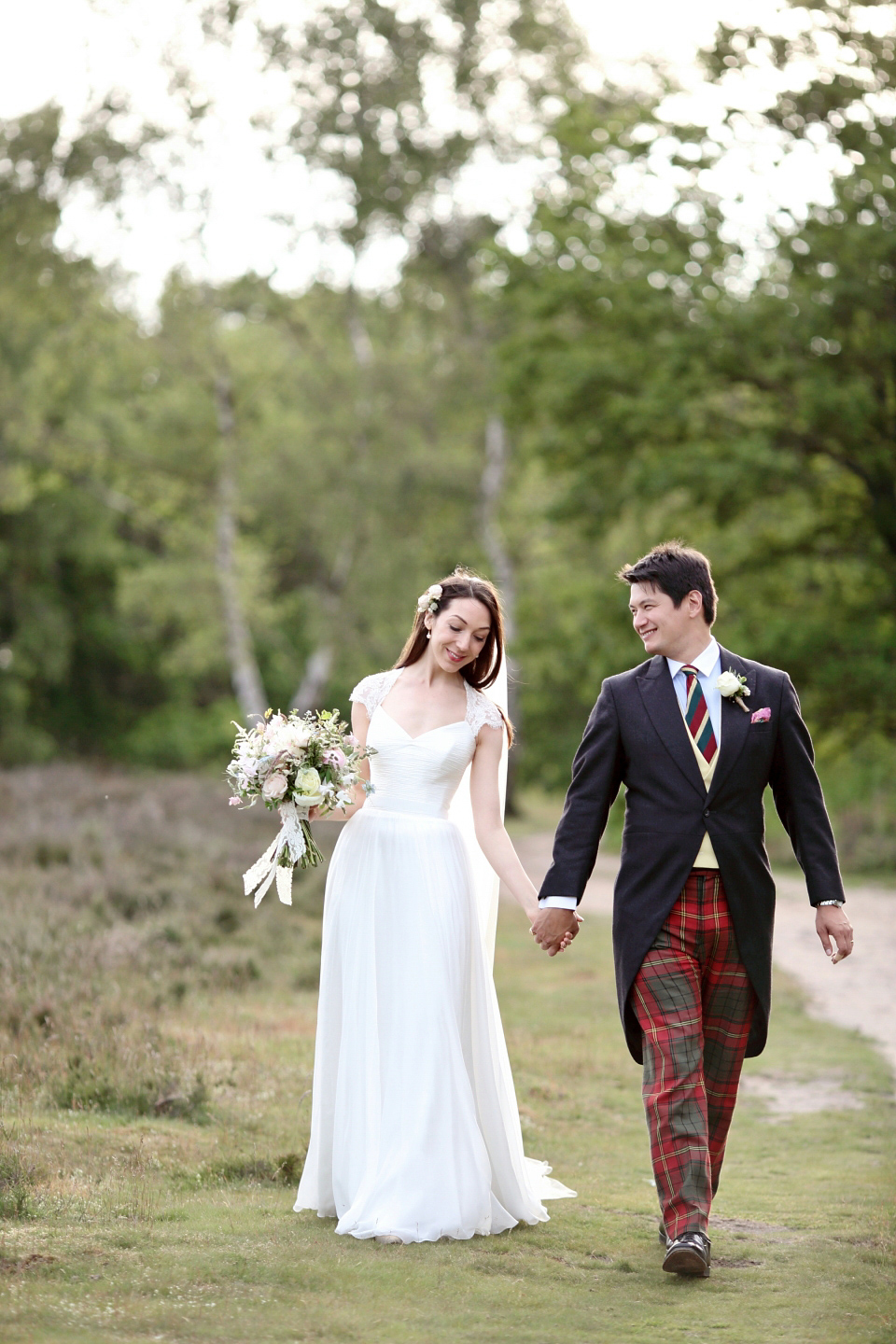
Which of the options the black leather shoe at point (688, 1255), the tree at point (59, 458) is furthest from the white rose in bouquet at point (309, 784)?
the tree at point (59, 458)

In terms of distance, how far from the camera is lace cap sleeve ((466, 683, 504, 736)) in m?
5.64

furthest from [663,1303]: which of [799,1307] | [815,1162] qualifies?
[815,1162]

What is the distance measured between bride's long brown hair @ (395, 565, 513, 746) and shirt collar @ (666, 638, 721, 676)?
0.82 metres

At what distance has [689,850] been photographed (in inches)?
191

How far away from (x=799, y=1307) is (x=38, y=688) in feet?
119

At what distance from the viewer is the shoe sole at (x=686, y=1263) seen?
181 inches

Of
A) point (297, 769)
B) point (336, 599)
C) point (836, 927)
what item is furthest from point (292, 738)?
point (336, 599)

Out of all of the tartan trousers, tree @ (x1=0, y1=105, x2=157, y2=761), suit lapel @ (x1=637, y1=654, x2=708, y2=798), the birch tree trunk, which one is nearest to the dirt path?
the tartan trousers

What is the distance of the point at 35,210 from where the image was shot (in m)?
24.5

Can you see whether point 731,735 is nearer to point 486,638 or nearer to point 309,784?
point 486,638

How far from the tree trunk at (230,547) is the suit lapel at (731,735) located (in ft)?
74.1

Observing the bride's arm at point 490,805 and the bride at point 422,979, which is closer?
the bride at point 422,979

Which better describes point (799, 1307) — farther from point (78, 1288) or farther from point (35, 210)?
point (35, 210)

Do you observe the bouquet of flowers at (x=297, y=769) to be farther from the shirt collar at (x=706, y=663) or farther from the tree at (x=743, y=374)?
the tree at (x=743, y=374)
